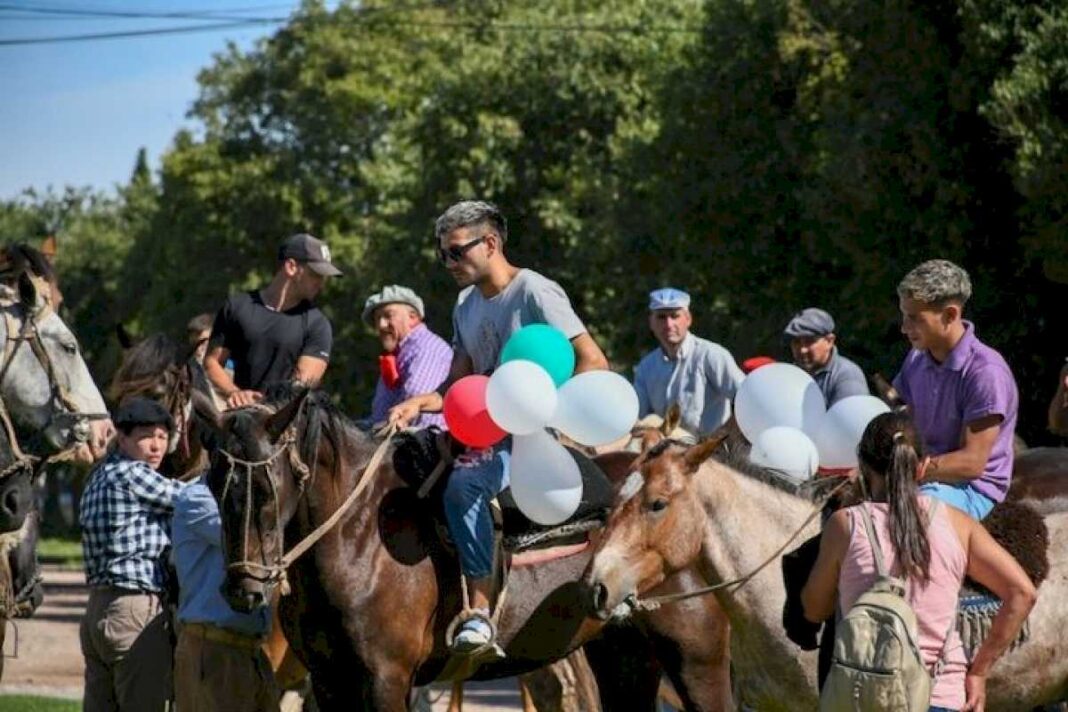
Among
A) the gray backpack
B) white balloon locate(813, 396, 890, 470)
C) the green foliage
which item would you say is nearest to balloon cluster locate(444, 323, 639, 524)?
white balloon locate(813, 396, 890, 470)

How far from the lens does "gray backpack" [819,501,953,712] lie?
7.16m

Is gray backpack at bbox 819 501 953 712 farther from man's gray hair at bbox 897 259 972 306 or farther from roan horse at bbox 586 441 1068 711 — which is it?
man's gray hair at bbox 897 259 972 306

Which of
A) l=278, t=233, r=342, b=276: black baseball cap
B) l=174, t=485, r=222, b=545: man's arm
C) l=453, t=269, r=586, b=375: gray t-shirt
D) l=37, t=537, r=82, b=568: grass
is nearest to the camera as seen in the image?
l=453, t=269, r=586, b=375: gray t-shirt

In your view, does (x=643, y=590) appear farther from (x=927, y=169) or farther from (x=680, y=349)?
(x=927, y=169)

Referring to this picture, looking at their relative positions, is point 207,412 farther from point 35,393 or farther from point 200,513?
point 35,393

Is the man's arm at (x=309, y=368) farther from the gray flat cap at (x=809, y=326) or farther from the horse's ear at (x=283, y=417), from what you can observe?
the gray flat cap at (x=809, y=326)

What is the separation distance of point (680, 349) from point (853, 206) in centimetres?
1272

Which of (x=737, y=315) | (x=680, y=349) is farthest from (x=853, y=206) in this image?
(x=680, y=349)

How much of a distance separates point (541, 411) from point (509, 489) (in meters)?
0.91

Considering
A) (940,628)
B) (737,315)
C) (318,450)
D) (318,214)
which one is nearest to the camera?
(940,628)

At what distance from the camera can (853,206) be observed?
86.3 ft

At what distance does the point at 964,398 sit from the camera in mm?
8945

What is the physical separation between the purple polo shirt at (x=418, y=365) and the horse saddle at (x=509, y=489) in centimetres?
204

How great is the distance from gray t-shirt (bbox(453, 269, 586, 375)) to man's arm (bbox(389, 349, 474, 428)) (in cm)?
4
